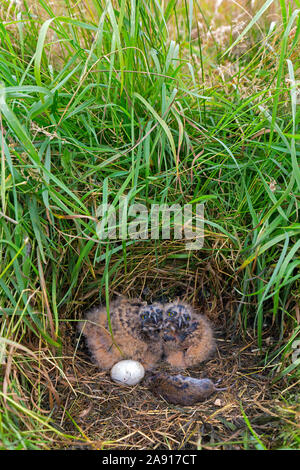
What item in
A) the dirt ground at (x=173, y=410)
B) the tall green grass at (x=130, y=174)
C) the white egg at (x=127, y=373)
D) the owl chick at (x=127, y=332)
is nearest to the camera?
the dirt ground at (x=173, y=410)

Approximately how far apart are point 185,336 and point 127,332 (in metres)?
0.37

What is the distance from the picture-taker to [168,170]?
8.67 feet

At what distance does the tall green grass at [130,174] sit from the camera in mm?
2318

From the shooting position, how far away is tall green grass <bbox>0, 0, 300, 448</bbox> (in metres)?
2.32

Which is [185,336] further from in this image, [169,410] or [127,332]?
[169,410]

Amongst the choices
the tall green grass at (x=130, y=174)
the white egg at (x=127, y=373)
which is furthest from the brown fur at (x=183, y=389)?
the tall green grass at (x=130, y=174)

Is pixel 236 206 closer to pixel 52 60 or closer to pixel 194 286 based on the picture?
pixel 194 286

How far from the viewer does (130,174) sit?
247 centimetres

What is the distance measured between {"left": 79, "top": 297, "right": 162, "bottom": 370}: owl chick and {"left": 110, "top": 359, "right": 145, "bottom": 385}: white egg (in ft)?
0.40

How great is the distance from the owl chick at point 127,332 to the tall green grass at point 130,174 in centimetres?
18

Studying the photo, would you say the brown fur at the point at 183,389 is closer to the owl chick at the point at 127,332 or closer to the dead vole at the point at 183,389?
the dead vole at the point at 183,389

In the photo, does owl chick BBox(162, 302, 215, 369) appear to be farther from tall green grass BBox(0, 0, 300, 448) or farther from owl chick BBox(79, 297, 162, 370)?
tall green grass BBox(0, 0, 300, 448)

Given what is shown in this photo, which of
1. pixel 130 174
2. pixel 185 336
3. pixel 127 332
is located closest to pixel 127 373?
pixel 127 332

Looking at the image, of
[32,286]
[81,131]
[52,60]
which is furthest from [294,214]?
[52,60]
